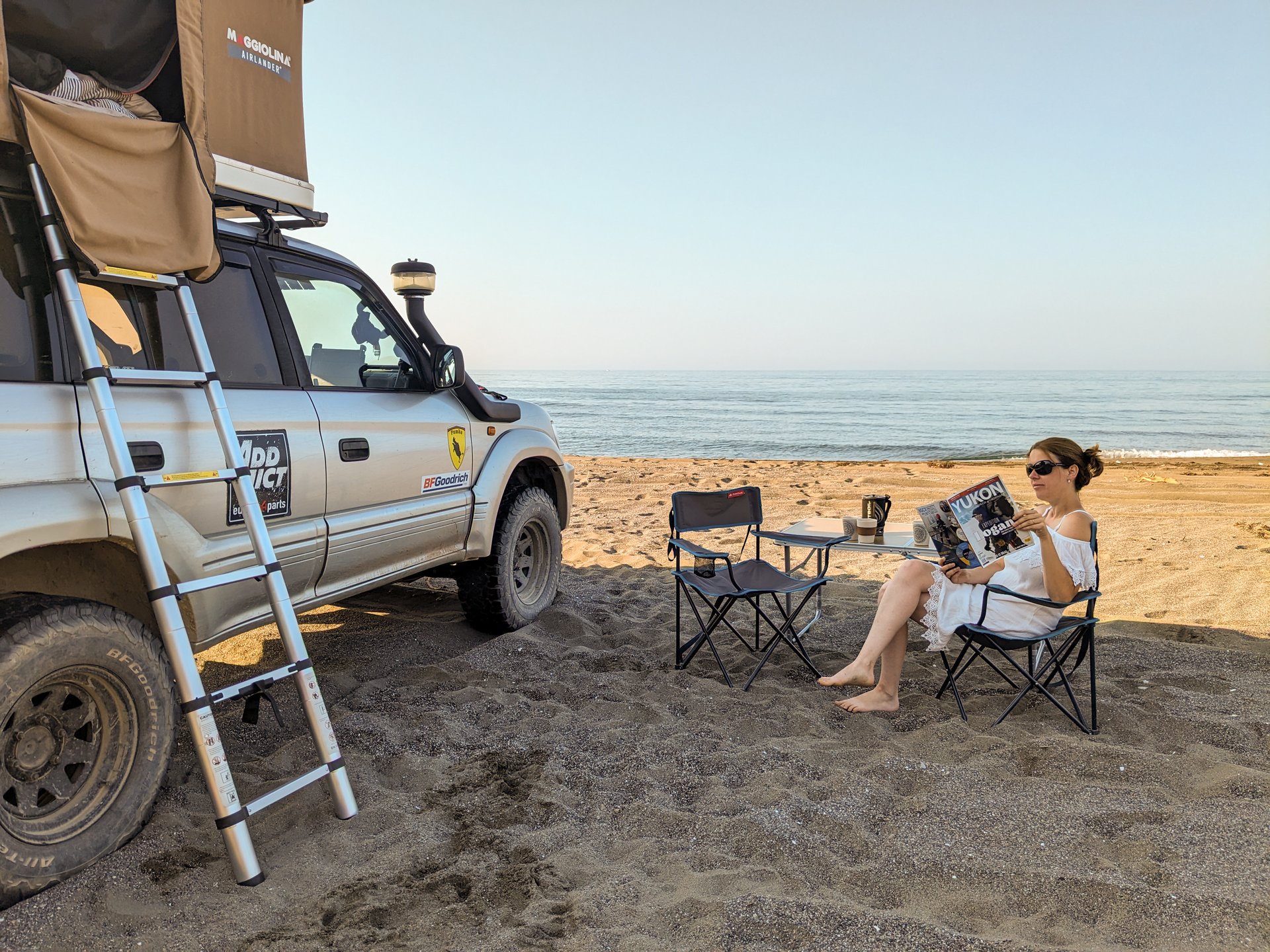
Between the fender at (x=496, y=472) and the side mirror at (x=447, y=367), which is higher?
the side mirror at (x=447, y=367)

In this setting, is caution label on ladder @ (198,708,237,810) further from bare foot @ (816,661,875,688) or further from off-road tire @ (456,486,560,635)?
bare foot @ (816,661,875,688)

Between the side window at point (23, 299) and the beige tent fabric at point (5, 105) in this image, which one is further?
the side window at point (23, 299)

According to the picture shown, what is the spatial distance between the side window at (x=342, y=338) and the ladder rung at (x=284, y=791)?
1.73 meters

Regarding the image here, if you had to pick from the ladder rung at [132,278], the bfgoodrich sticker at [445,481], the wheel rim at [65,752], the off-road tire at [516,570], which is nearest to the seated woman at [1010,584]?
the off-road tire at [516,570]

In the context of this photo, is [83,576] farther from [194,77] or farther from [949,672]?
[949,672]

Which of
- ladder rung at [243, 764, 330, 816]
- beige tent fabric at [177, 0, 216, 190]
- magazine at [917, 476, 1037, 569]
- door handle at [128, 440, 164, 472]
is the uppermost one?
beige tent fabric at [177, 0, 216, 190]

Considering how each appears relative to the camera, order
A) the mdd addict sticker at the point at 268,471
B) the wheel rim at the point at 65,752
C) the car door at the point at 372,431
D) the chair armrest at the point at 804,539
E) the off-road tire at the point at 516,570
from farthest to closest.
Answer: the off-road tire at the point at 516,570 → the chair armrest at the point at 804,539 → the car door at the point at 372,431 → the mdd addict sticker at the point at 268,471 → the wheel rim at the point at 65,752

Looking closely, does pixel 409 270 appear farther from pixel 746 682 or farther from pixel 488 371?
pixel 488 371

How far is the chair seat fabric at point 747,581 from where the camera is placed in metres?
4.40

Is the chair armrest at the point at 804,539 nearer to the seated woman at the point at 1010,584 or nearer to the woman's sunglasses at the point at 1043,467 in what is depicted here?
the seated woman at the point at 1010,584

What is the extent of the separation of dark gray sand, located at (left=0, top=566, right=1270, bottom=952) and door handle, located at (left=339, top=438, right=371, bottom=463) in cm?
119

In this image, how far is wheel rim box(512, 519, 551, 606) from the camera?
18.1ft

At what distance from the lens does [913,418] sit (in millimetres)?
29609

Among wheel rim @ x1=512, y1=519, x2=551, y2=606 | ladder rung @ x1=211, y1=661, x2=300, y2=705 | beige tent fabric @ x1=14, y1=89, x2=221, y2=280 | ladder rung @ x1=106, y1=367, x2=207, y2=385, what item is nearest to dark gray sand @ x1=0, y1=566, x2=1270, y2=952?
ladder rung @ x1=211, y1=661, x2=300, y2=705
